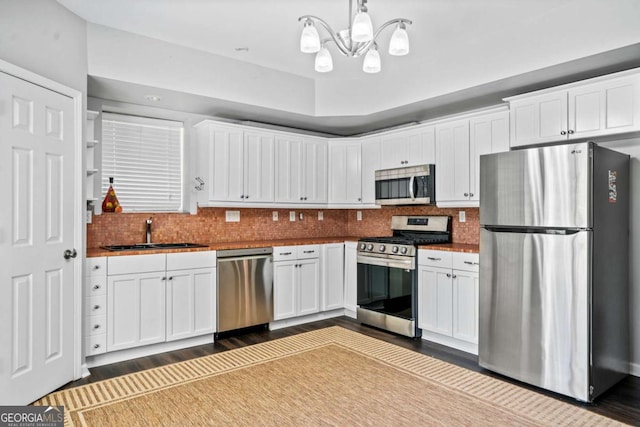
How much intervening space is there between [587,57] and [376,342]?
2924 mm

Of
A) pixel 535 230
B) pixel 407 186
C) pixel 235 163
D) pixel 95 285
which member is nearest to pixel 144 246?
pixel 95 285

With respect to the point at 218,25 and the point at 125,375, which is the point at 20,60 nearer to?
the point at 218,25

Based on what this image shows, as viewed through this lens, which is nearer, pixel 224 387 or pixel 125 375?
pixel 224 387

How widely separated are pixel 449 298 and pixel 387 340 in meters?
0.76

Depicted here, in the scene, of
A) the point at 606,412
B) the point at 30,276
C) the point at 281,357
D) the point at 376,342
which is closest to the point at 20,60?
the point at 30,276

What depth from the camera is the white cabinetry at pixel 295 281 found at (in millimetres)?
4394

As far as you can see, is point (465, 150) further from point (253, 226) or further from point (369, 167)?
point (253, 226)

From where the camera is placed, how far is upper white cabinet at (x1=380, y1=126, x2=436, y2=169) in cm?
435

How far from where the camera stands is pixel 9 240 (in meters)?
2.48

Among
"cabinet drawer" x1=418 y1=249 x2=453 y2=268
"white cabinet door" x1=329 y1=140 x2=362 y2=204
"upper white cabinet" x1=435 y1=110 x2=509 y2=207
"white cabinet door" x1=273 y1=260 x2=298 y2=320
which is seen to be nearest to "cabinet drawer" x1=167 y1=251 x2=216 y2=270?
"white cabinet door" x1=273 y1=260 x2=298 y2=320

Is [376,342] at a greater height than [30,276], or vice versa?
[30,276]

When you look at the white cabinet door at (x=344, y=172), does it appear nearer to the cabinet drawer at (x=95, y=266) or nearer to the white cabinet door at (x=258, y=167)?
the white cabinet door at (x=258, y=167)

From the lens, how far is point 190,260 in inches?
150

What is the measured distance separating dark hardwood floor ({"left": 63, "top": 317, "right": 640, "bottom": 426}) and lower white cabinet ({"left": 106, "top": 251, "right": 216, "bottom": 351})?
17cm
